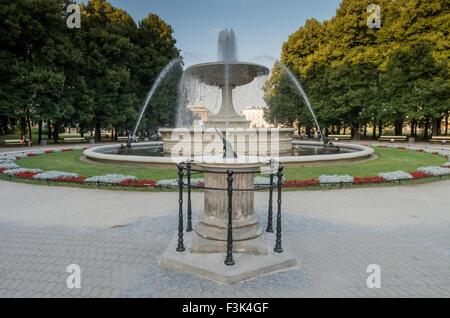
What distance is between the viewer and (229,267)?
4668mm

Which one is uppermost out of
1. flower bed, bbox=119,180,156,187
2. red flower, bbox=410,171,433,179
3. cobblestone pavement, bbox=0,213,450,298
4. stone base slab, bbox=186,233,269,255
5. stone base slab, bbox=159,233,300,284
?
red flower, bbox=410,171,433,179

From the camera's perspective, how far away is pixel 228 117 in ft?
63.2

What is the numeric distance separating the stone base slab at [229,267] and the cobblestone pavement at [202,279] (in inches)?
4.9

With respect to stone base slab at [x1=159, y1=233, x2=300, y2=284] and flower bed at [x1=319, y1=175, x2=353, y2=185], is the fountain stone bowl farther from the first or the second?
stone base slab at [x1=159, y1=233, x2=300, y2=284]

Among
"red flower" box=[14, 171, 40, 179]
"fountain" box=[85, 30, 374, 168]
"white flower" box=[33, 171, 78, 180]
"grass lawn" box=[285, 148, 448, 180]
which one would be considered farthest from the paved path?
"fountain" box=[85, 30, 374, 168]

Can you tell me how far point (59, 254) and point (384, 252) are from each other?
20.0 feet

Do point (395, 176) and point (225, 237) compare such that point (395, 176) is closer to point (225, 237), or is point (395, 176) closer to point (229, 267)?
point (225, 237)

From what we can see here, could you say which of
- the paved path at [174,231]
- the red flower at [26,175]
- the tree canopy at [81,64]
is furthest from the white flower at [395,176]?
the tree canopy at [81,64]

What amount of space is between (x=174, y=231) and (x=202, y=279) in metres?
2.20

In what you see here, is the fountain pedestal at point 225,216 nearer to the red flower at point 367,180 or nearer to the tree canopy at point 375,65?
the red flower at point 367,180

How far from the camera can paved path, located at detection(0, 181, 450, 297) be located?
4305 millimetres

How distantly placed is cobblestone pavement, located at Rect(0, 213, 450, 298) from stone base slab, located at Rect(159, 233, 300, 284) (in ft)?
0.41

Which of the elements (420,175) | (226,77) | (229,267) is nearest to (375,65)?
(226,77)
